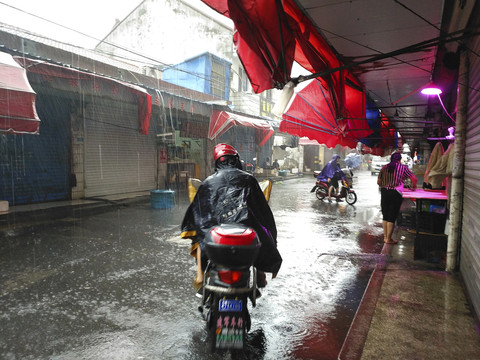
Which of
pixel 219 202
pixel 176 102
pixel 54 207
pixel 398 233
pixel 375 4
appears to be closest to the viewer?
pixel 219 202

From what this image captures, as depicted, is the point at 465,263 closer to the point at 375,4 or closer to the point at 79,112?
the point at 375,4

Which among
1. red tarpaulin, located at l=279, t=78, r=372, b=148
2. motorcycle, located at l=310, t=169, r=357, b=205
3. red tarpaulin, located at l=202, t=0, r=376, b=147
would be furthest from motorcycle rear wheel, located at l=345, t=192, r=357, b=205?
red tarpaulin, located at l=202, t=0, r=376, b=147

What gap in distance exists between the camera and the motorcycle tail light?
8.23ft

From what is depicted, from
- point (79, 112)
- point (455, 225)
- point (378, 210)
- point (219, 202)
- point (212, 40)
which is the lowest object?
point (378, 210)

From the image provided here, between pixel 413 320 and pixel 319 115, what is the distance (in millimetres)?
5324

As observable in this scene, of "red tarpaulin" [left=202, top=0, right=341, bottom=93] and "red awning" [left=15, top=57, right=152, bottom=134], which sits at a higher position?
"red awning" [left=15, top=57, right=152, bottom=134]

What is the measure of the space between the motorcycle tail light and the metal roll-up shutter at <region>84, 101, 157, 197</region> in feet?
38.0

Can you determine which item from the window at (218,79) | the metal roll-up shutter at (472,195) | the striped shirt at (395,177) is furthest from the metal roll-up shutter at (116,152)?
the metal roll-up shutter at (472,195)

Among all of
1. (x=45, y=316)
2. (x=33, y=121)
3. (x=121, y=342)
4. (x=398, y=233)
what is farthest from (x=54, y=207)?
(x=398, y=233)

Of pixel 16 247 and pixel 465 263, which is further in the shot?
pixel 16 247

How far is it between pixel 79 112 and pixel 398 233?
37.8 ft

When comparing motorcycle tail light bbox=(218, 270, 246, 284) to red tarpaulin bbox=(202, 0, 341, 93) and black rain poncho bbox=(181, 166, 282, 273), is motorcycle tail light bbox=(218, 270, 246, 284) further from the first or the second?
red tarpaulin bbox=(202, 0, 341, 93)

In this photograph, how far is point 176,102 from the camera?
46.6ft

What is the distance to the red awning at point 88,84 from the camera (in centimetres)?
852
